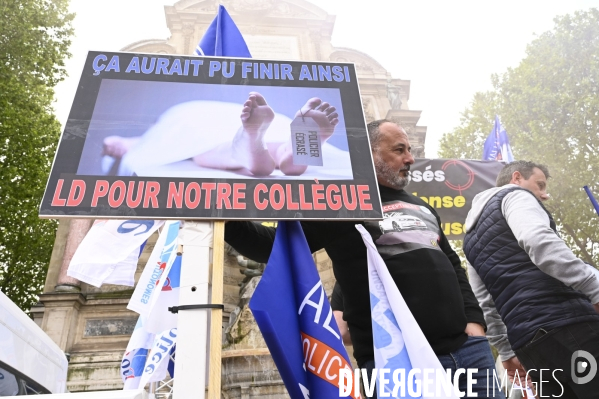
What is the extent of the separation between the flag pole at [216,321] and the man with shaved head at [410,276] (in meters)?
0.21

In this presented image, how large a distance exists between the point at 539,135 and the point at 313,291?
1797 centimetres

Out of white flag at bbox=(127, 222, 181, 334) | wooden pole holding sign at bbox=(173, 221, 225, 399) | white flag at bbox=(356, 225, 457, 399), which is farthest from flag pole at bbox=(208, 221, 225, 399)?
white flag at bbox=(127, 222, 181, 334)

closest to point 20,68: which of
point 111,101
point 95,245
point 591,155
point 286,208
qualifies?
point 95,245

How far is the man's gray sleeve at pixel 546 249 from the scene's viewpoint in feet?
7.98

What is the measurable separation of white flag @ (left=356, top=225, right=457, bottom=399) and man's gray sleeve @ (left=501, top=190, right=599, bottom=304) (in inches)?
38.4

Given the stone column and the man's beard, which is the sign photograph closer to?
the man's beard

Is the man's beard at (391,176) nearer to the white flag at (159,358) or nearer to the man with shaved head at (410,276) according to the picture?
the man with shaved head at (410,276)

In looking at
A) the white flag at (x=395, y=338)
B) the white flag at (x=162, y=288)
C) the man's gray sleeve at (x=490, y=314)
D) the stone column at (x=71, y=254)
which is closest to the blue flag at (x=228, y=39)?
the white flag at (x=162, y=288)

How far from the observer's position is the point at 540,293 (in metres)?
2.58

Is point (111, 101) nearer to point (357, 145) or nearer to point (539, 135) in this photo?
point (357, 145)

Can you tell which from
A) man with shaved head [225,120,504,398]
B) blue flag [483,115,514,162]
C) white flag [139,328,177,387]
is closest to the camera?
man with shaved head [225,120,504,398]

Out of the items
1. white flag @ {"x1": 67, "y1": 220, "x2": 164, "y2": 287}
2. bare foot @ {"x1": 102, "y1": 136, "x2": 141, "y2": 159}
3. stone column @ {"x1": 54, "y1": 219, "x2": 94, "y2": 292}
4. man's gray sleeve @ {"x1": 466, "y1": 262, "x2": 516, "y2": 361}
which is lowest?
man's gray sleeve @ {"x1": 466, "y1": 262, "x2": 516, "y2": 361}

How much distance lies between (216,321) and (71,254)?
890 centimetres

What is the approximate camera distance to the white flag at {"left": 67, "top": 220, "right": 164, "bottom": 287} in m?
5.24
